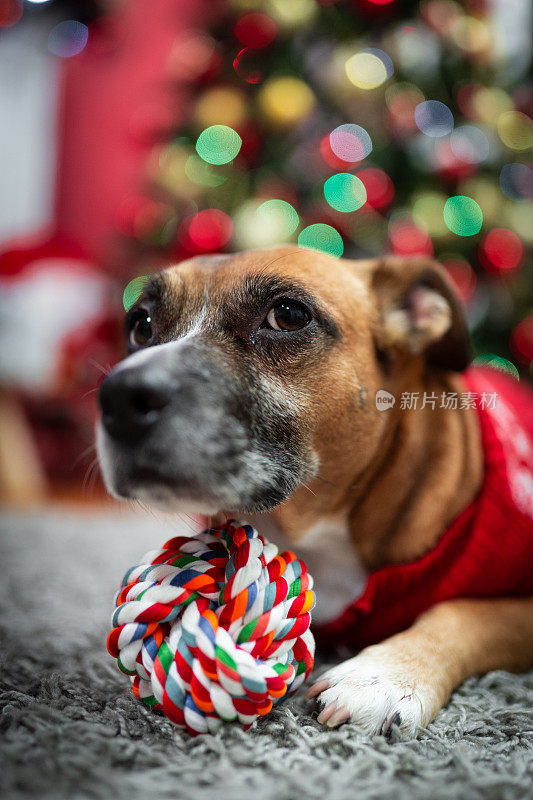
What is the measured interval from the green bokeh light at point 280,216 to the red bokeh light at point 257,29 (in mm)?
645

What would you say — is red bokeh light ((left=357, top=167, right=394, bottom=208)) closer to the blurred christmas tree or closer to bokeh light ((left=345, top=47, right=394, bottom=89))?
the blurred christmas tree

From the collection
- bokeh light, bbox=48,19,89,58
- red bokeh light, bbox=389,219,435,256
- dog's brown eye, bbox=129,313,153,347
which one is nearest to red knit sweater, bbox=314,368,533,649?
dog's brown eye, bbox=129,313,153,347

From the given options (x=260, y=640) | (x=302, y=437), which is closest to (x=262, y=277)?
(x=302, y=437)

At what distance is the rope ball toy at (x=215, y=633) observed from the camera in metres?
0.80

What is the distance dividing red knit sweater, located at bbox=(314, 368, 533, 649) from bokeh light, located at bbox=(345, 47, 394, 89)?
5.62 feet

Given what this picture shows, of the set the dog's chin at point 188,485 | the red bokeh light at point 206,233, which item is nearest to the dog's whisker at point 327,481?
the dog's chin at point 188,485

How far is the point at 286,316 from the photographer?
1.13 m

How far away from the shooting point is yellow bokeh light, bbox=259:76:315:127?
2.39 m

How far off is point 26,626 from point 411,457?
0.89m

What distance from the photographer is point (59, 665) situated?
42.9 inches

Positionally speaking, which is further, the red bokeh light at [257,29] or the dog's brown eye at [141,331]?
the red bokeh light at [257,29]

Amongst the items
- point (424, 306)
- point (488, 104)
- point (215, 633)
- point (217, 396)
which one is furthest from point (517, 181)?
point (215, 633)

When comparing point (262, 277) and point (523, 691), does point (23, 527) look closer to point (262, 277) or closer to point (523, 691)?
point (262, 277)

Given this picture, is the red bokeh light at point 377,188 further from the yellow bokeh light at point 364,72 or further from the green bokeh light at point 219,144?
the green bokeh light at point 219,144
